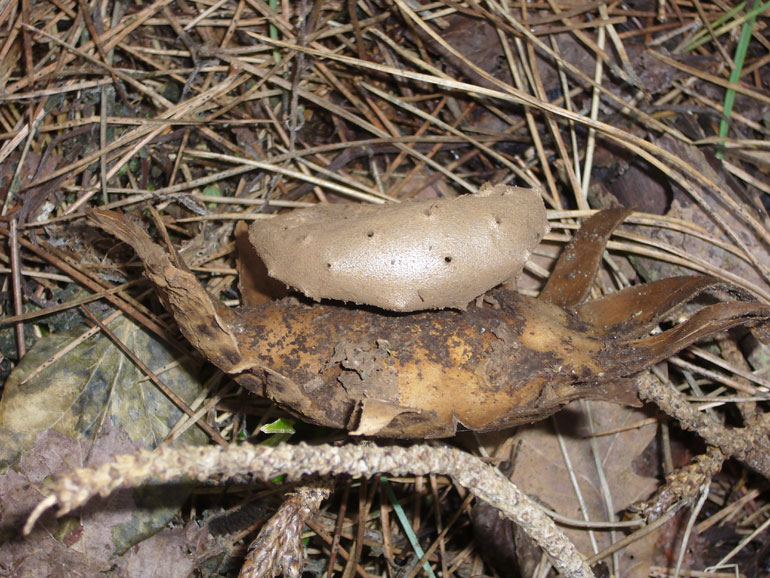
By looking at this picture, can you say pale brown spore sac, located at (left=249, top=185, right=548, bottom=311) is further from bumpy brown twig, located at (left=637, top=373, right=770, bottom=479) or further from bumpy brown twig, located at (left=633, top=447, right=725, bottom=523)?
bumpy brown twig, located at (left=633, top=447, right=725, bottom=523)

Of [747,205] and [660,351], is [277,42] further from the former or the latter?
[747,205]

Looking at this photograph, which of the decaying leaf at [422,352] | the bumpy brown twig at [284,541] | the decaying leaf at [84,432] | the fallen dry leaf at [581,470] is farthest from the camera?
the fallen dry leaf at [581,470]

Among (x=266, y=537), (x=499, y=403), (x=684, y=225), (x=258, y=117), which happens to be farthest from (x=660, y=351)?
(x=258, y=117)

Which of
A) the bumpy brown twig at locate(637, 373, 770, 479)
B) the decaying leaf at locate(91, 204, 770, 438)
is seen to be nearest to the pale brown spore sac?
the decaying leaf at locate(91, 204, 770, 438)

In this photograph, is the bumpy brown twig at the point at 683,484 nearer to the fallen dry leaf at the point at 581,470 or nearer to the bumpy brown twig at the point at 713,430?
the bumpy brown twig at the point at 713,430

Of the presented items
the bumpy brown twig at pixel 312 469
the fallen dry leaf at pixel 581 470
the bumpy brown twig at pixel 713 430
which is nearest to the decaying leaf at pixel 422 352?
the bumpy brown twig at pixel 312 469
